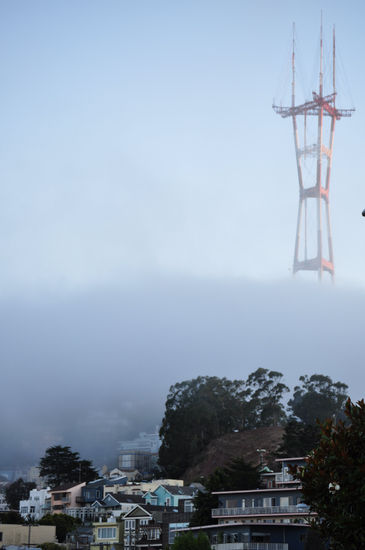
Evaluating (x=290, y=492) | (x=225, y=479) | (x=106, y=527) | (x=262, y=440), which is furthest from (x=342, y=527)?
(x=262, y=440)

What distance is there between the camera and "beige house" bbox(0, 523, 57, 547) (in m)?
114

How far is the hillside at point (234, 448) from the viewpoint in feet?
567

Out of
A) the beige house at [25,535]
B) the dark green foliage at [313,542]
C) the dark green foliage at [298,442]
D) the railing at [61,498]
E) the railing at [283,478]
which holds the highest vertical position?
the dark green foliage at [298,442]

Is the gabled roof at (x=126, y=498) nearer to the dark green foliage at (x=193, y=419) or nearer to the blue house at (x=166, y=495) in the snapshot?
the blue house at (x=166, y=495)

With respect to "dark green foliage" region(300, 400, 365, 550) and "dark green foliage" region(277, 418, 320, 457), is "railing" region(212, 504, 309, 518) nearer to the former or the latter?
"dark green foliage" region(277, 418, 320, 457)

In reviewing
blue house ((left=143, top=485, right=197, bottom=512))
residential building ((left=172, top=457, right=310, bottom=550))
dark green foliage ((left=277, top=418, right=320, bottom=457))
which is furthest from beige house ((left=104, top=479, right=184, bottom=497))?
residential building ((left=172, top=457, right=310, bottom=550))

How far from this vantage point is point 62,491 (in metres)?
158

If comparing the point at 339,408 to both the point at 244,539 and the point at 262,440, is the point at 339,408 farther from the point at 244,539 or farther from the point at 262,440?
the point at 244,539

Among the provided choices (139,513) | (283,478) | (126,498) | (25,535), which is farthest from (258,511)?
(126,498)

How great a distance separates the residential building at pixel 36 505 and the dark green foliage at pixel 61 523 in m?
30.0

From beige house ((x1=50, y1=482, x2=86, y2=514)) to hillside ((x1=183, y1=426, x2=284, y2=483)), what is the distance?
25720mm

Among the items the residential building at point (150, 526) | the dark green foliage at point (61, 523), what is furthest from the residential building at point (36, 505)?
the residential building at point (150, 526)

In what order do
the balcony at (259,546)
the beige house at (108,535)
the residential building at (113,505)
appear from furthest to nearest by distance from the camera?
the residential building at (113,505) → the beige house at (108,535) → the balcony at (259,546)

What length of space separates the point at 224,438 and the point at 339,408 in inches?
1039
